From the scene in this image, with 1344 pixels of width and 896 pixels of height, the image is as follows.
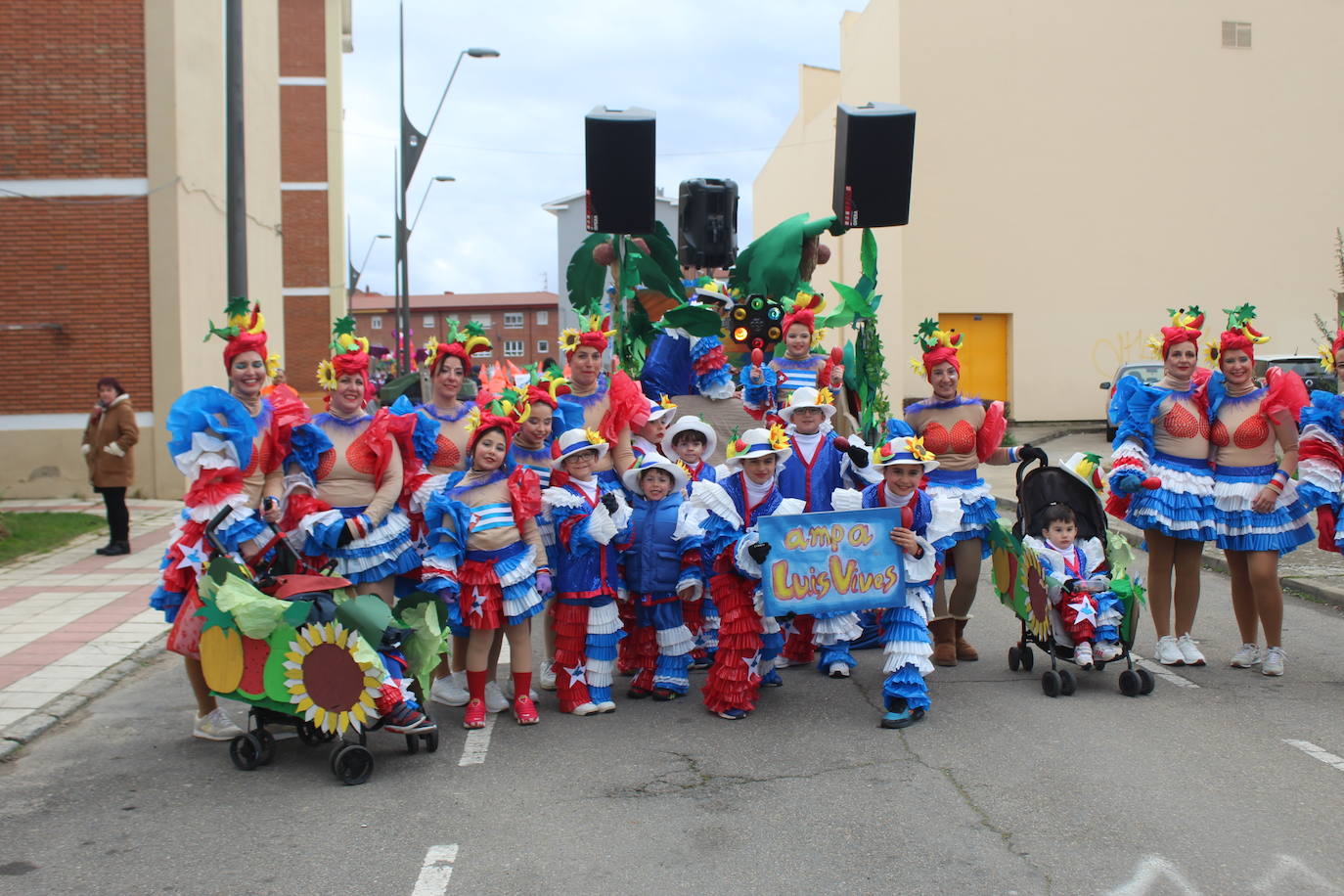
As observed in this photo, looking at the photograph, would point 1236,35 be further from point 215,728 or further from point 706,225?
point 215,728

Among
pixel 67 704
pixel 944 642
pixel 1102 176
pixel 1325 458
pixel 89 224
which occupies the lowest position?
pixel 67 704

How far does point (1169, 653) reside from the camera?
7.34 m

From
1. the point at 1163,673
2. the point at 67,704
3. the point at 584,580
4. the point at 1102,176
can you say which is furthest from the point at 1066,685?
the point at 1102,176

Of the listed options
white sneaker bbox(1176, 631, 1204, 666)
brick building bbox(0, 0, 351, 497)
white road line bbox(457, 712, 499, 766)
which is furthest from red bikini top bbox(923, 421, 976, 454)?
brick building bbox(0, 0, 351, 497)

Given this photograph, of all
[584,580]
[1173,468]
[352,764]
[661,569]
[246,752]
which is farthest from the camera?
[1173,468]

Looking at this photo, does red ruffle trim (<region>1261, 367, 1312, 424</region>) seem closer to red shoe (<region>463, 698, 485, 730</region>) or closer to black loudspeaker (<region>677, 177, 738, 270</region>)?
red shoe (<region>463, 698, 485, 730</region>)

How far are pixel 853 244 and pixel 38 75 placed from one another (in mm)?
19725

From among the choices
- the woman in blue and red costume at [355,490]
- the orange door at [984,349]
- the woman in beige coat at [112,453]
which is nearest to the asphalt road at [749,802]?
the woman in blue and red costume at [355,490]

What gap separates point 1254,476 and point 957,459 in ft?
5.51

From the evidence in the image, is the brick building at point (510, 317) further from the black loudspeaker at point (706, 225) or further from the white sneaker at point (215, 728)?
the white sneaker at point (215, 728)

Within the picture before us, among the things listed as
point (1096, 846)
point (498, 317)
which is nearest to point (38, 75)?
point (1096, 846)

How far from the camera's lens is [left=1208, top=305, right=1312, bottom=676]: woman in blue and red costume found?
7.05m

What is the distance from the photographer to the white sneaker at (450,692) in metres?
6.87

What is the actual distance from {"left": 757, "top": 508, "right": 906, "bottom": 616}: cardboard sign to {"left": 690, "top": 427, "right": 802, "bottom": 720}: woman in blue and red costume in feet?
0.37
